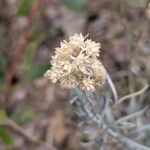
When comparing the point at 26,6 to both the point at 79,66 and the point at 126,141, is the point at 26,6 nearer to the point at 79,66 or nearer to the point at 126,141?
the point at 126,141

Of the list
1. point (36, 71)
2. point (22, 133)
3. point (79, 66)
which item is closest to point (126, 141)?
point (79, 66)

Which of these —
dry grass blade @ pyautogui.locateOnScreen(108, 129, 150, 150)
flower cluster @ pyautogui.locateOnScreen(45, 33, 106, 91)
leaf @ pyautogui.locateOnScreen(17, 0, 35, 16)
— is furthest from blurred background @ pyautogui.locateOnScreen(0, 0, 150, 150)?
flower cluster @ pyautogui.locateOnScreen(45, 33, 106, 91)

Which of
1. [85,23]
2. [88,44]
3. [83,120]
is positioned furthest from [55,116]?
[88,44]

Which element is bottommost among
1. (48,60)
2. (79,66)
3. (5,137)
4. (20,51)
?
(79,66)

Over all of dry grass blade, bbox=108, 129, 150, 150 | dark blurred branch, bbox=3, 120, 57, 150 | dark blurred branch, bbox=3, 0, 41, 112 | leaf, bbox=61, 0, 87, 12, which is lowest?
dry grass blade, bbox=108, 129, 150, 150

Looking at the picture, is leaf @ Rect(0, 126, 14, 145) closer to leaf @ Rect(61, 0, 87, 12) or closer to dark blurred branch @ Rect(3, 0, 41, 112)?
dark blurred branch @ Rect(3, 0, 41, 112)

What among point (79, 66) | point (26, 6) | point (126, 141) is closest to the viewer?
point (79, 66)

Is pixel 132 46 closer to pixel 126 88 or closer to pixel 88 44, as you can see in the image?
pixel 126 88
